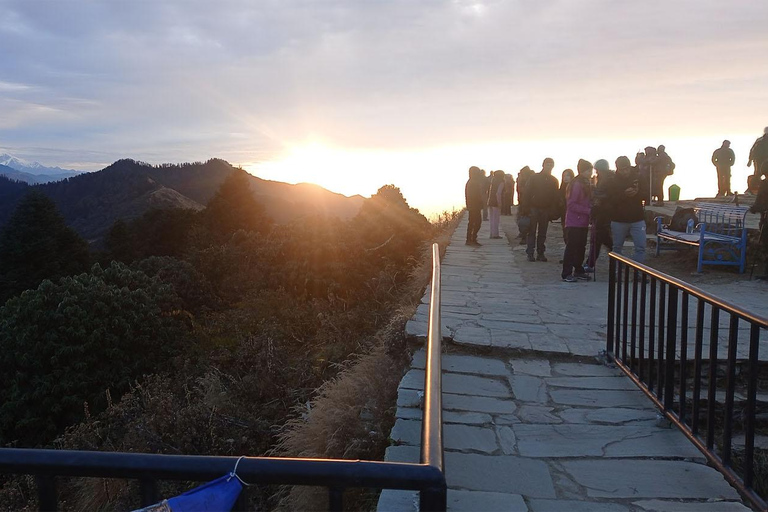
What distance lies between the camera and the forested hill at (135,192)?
3898 inches

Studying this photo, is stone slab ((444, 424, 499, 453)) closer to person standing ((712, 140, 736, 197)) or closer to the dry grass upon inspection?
the dry grass

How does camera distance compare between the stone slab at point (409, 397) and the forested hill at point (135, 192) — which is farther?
the forested hill at point (135, 192)

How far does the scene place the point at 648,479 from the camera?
3.46m

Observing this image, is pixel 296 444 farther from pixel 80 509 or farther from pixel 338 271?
pixel 338 271

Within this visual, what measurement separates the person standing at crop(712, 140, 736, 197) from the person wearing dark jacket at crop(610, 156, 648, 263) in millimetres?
10757

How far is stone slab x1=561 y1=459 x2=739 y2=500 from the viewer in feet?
10.8

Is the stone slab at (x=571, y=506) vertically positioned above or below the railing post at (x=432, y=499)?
below

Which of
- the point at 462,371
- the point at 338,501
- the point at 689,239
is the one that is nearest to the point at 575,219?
the point at 689,239

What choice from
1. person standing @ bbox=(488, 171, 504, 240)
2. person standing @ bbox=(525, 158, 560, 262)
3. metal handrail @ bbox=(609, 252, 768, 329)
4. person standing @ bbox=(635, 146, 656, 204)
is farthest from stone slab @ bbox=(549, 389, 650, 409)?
person standing @ bbox=(635, 146, 656, 204)

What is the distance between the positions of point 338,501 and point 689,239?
10.4 metres

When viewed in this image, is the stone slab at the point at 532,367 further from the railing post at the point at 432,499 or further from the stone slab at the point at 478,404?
the railing post at the point at 432,499

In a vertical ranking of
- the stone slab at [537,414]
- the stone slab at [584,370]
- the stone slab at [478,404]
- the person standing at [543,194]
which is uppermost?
the person standing at [543,194]

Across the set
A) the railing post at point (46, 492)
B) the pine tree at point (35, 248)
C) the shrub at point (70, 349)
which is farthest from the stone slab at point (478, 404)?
the pine tree at point (35, 248)

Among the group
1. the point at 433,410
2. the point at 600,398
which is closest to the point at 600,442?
the point at 600,398
